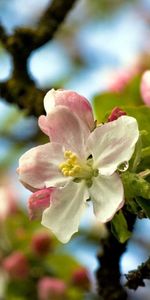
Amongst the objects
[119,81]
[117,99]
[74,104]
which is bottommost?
[74,104]

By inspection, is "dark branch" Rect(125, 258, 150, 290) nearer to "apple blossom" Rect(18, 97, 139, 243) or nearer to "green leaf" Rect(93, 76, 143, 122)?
"apple blossom" Rect(18, 97, 139, 243)

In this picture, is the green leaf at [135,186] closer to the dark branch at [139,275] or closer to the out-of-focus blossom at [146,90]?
the dark branch at [139,275]

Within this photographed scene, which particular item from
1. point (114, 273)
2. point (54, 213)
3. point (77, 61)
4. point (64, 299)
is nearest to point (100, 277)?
point (114, 273)

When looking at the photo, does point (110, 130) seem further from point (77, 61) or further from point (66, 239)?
point (77, 61)

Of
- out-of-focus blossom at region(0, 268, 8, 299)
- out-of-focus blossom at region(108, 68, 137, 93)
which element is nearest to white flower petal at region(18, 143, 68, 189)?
out-of-focus blossom at region(108, 68, 137, 93)

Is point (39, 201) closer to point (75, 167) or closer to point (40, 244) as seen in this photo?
point (75, 167)

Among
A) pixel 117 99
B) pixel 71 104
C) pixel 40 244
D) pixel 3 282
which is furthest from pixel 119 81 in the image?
pixel 71 104

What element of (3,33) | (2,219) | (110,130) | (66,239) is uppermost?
(3,33)
